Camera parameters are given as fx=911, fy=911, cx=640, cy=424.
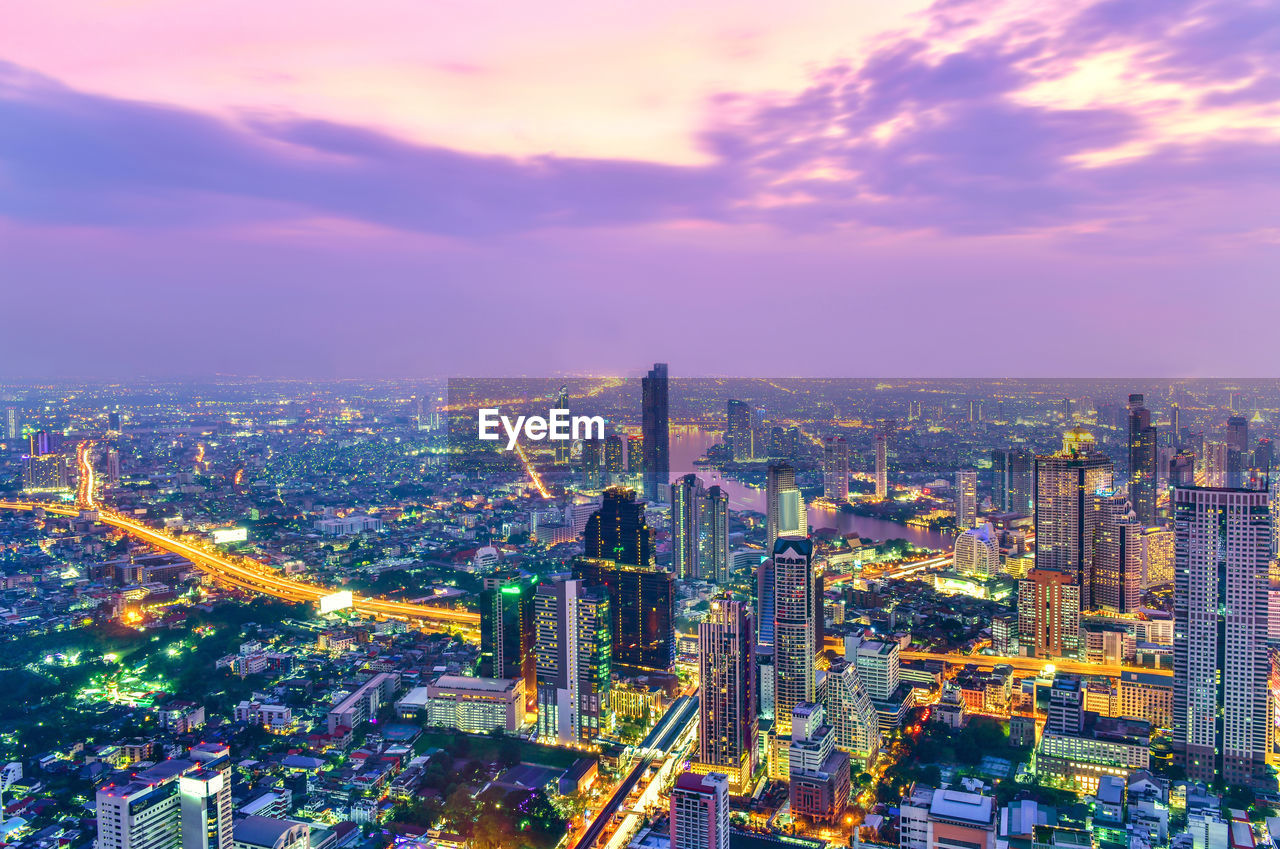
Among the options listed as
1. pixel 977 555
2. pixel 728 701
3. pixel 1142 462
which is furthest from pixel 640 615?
pixel 1142 462

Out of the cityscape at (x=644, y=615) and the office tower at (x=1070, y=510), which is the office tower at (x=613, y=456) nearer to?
the cityscape at (x=644, y=615)

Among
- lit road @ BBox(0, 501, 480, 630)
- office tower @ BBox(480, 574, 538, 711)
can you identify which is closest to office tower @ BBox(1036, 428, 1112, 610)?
office tower @ BBox(480, 574, 538, 711)

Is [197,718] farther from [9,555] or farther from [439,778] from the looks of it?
[9,555]

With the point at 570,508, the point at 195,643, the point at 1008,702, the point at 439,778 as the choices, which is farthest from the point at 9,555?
the point at 1008,702

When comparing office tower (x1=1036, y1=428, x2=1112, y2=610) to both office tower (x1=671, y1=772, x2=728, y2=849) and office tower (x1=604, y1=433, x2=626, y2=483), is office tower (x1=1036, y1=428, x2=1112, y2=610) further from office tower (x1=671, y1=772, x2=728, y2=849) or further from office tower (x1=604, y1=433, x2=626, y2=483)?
office tower (x1=671, y1=772, x2=728, y2=849)

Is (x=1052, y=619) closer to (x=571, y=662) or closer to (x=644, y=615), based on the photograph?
(x=644, y=615)
